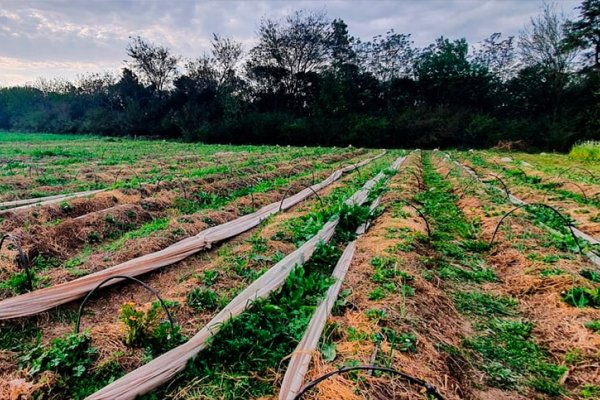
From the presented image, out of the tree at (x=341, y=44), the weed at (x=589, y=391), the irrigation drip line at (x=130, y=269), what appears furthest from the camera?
the tree at (x=341, y=44)

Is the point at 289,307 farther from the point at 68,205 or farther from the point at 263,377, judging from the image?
the point at 68,205

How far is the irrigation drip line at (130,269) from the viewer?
10.9 ft

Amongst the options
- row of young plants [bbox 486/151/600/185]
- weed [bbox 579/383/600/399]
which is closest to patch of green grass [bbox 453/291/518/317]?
weed [bbox 579/383/600/399]

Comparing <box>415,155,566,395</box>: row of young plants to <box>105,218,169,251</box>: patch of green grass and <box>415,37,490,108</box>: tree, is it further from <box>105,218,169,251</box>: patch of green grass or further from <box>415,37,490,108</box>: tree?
<box>415,37,490,108</box>: tree

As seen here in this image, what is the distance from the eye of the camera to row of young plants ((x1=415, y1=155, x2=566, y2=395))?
2.74 m

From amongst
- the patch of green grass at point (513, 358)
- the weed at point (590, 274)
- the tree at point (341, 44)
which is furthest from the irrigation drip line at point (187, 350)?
the tree at point (341, 44)

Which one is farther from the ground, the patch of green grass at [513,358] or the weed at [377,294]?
the weed at [377,294]

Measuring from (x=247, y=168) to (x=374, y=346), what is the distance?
970 cm

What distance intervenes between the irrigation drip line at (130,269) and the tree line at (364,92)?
26.8 metres

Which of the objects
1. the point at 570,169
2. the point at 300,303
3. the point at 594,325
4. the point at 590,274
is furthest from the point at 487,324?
the point at 570,169

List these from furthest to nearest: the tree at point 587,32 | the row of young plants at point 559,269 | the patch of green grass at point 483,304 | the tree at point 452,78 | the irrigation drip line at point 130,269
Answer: the tree at point 452,78 → the tree at point 587,32 → the patch of green grass at point 483,304 → the irrigation drip line at point 130,269 → the row of young plants at point 559,269

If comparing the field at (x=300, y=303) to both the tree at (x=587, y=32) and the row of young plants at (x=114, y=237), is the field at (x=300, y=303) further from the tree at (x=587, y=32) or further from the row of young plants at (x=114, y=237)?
the tree at (x=587, y=32)

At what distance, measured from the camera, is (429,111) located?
32594 mm

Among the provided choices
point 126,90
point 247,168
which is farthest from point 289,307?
point 126,90
